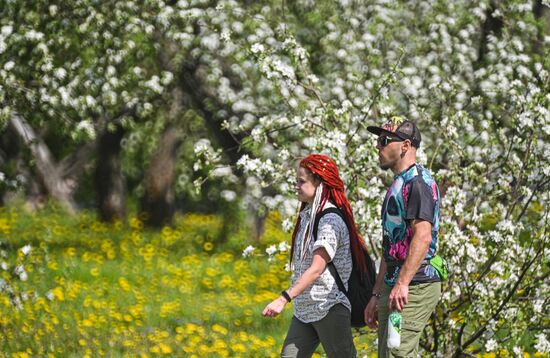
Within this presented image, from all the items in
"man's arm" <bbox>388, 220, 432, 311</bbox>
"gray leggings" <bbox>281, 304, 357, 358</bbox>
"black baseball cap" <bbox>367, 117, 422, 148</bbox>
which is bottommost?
"gray leggings" <bbox>281, 304, 357, 358</bbox>

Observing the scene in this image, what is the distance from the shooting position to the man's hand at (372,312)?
488 cm

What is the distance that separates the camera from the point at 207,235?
13.9 meters

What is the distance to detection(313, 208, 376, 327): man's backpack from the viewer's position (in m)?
4.94

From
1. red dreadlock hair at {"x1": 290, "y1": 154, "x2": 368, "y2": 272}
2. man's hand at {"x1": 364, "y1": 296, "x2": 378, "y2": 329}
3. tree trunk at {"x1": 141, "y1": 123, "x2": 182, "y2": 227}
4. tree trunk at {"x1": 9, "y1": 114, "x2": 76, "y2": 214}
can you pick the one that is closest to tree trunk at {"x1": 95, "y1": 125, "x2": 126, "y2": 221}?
tree trunk at {"x1": 141, "y1": 123, "x2": 182, "y2": 227}

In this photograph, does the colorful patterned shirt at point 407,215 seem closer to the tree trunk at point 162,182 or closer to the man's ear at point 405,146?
the man's ear at point 405,146

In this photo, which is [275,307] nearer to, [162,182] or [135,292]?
[135,292]

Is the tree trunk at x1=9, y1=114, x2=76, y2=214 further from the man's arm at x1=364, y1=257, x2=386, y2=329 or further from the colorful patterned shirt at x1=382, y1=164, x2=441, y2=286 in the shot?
the colorful patterned shirt at x1=382, y1=164, x2=441, y2=286

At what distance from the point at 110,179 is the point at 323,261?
474 inches

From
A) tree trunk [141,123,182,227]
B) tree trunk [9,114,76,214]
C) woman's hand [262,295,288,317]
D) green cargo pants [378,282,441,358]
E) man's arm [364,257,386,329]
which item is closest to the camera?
green cargo pants [378,282,441,358]

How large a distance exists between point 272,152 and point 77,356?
4.81 meters

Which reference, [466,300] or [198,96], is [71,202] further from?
[466,300]

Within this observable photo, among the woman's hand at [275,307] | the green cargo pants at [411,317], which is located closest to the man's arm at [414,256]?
the green cargo pants at [411,317]

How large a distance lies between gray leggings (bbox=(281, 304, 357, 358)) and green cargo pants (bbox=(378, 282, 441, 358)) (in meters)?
0.32

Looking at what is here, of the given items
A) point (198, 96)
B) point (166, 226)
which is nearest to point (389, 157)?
point (198, 96)
